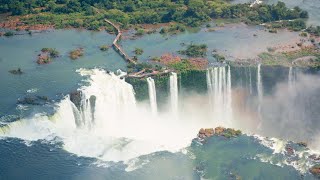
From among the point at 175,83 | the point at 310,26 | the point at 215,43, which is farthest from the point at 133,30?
the point at 310,26

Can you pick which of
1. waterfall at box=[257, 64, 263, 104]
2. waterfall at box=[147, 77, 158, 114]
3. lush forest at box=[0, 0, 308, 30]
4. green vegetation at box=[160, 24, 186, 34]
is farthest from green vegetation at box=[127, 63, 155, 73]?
lush forest at box=[0, 0, 308, 30]

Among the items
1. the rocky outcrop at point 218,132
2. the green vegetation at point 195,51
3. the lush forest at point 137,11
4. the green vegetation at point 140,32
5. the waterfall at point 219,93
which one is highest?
the lush forest at point 137,11

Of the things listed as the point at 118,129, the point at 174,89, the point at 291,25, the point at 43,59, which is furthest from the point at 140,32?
the point at 291,25

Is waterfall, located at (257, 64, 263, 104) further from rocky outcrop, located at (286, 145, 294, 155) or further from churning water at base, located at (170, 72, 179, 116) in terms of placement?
churning water at base, located at (170, 72, 179, 116)

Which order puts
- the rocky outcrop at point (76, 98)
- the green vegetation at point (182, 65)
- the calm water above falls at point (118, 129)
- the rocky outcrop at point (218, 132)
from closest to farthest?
the calm water above falls at point (118, 129) < the rocky outcrop at point (218, 132) < the rocky outcrop at point (76, 98) < the green vegetation at point (182, 65)

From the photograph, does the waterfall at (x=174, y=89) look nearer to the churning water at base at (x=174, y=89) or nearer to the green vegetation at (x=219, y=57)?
the churning water at base at (x=174, y=89)

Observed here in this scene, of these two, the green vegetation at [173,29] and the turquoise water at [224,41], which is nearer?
the turquoise water at [224,41]

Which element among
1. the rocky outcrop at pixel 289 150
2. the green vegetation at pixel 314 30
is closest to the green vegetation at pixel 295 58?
the green vegetation at pixel 314 30

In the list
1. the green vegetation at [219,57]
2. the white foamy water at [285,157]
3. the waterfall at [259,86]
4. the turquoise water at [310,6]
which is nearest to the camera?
the white foamy water at [285,157]
